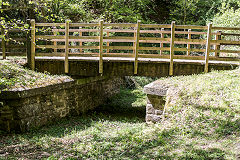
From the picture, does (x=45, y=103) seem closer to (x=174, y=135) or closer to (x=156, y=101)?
(x=156, y=101)

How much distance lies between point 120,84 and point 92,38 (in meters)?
7.21

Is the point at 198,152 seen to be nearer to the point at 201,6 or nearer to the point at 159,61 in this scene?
the point at 159,61

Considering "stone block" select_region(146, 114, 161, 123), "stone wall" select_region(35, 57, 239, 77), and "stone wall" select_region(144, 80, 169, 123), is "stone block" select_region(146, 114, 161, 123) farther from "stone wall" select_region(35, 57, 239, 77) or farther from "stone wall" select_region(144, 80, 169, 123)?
"stone wall" select_region(35, 57, 239, 77)

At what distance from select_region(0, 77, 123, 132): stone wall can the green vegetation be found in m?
0.21

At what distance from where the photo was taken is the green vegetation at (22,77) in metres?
7.39

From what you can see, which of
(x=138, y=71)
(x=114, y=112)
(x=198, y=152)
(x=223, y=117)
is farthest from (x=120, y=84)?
(x=198, y=152)

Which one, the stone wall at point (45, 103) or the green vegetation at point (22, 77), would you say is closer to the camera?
the stone wall at point (45, 103)

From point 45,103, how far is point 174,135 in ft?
15.0

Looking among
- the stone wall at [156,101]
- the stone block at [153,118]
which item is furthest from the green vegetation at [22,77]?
the stone block at [153,118]

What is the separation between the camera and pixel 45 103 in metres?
8.12

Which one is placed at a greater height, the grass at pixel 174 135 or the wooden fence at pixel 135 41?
the wooden fence at pixel 135 41

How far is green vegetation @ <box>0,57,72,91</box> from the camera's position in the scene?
7.39 m

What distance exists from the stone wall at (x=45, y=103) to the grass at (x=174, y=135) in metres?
0.37

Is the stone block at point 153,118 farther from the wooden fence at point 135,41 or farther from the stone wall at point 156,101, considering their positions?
the wooden fence at point 135,41
